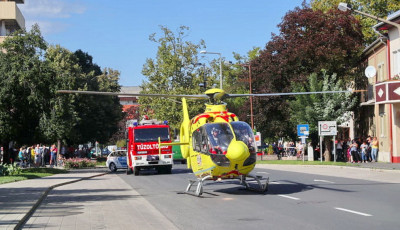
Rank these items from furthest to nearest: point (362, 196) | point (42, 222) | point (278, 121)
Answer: point (278, 121) < point (362, 196) < point (42, 222)

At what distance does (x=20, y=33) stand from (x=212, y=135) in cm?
2388

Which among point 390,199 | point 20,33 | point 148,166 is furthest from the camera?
point 20,33

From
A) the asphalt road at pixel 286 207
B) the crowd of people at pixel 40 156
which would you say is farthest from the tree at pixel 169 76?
the asphalt road at pixel 286 207

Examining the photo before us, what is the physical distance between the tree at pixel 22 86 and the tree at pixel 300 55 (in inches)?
764

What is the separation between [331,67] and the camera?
157ft

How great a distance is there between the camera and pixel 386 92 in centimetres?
3628

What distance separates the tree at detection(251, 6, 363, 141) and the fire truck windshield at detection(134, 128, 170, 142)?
1574cm

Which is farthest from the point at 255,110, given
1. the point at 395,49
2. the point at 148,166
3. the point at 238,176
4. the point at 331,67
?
the point at 238,176

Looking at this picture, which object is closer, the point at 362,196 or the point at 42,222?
the point at 42,222

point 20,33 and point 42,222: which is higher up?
point 20,33

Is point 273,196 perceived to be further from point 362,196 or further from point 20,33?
point 20,33

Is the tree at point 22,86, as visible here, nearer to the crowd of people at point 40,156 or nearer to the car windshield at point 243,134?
the crowd of people at point 40,156

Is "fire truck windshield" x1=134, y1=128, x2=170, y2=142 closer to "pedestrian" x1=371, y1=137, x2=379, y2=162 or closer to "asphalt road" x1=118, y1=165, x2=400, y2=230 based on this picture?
"asphalt road" x1=118, y1=165, x2=400, y2=230

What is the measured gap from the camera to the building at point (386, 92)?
36469mm
